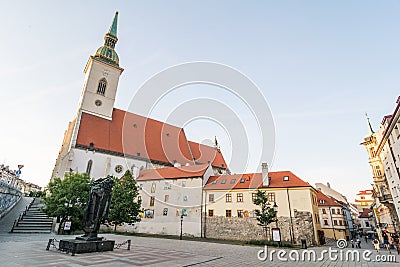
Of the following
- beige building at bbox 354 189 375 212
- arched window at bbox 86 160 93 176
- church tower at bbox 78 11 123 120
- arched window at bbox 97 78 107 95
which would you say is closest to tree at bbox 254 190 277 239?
arched window at bbox 86 160 93 176

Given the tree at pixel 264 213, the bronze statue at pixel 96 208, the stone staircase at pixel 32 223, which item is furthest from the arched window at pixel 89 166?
the tree at pixel 264 213

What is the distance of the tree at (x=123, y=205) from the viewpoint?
2792 cm

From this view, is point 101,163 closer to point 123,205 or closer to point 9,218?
point 123,205

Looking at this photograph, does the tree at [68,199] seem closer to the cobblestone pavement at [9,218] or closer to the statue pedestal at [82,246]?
the cobblestone pavement at [9,218]

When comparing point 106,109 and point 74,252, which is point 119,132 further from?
point 74,252

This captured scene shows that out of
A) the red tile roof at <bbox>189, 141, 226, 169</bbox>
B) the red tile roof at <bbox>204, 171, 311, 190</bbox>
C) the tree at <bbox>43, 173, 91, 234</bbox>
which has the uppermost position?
the red tile roof at <bbox>189, 141, 226, 169</bbox>

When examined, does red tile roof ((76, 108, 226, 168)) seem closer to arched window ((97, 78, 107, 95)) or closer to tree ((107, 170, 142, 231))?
arched window ((97, 78, 107, 95))

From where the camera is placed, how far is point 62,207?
23.9 metres

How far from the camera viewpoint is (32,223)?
83.3ft

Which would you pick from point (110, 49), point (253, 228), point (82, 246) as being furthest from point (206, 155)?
point (82, 246)

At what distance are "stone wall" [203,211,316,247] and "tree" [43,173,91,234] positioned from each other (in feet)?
53.5

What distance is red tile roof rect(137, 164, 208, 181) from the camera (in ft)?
115

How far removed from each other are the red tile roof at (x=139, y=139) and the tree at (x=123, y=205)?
37.9 feet

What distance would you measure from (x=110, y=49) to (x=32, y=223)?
1464 inches
